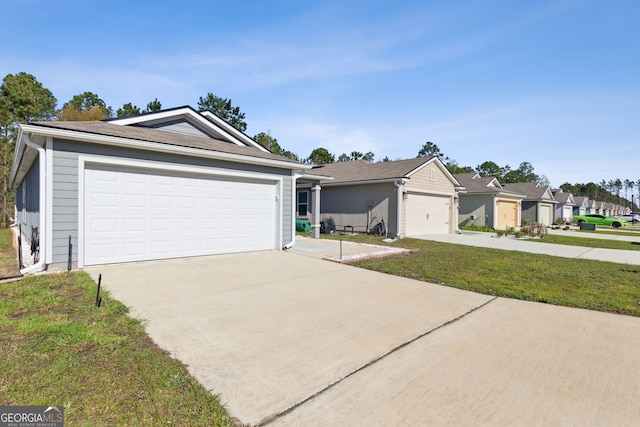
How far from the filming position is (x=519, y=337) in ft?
12.4

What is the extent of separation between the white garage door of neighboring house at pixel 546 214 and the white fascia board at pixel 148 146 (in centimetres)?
3128

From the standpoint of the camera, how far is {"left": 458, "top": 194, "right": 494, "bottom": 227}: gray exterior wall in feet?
76.1

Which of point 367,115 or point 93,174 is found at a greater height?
point 367,115

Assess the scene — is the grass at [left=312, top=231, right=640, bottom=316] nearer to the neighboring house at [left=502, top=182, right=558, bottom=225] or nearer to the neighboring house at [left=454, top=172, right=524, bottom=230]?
the neighboring house at [left=454, top=172, right=524, bottom=230]

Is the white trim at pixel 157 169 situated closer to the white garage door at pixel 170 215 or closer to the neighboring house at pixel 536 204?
the white garage door at pixel 170 215

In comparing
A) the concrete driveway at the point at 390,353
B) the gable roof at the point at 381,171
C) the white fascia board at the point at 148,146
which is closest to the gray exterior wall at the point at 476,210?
the gable roof at the point at 381,171

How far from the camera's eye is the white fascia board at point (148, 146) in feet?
20.4

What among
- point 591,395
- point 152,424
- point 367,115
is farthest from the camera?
point 367,115

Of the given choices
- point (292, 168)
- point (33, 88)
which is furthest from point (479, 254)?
point (33, 88)

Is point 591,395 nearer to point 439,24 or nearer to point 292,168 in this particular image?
point 292,168

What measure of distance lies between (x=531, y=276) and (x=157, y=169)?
30.6 ft

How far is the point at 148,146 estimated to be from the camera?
7375mm

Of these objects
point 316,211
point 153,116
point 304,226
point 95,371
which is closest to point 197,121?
point 153,116

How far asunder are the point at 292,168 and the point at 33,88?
86.7 ft
